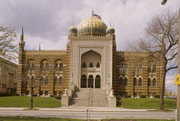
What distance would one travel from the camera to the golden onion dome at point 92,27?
62734mm

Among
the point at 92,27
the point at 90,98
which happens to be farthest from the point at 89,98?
the point at 92,27

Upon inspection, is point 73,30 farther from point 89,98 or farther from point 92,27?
point 89,98

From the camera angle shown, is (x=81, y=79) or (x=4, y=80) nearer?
(x=81, y=79)

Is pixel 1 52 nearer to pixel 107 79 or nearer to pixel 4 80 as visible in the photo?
pixel 107 79

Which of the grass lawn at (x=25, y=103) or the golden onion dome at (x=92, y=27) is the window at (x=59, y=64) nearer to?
the golden onion dome at (x=92, y=27)

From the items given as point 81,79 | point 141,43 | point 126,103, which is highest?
point 141,43

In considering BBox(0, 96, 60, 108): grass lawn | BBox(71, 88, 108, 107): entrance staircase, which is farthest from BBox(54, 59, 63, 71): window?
BBox(0, 96, 60, 108): grass lawn

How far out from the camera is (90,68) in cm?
5725

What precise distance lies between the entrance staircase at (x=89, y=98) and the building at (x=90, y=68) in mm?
6920

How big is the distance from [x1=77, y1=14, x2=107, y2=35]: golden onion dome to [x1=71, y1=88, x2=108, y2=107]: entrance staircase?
58.0ft

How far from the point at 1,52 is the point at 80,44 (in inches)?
1485

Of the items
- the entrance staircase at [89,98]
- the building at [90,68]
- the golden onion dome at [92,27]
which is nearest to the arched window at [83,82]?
the building at [90,68]

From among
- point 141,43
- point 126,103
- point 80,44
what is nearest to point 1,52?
point 141,43

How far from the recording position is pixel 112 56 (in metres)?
55.9
